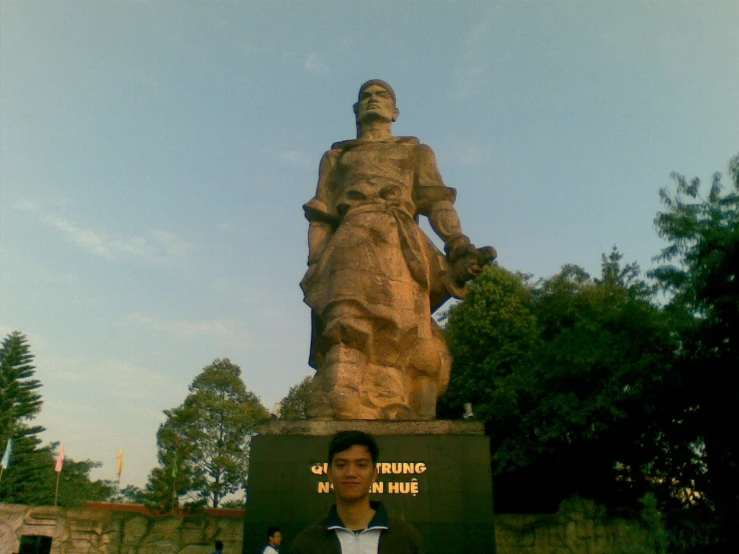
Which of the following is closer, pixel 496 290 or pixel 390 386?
pixel 390 386

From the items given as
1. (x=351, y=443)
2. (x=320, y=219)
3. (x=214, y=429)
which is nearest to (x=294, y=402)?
(x=214, y=429)

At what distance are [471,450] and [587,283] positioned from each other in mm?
19741

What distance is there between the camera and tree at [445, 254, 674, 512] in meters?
16.0

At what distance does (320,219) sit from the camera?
7.28 m

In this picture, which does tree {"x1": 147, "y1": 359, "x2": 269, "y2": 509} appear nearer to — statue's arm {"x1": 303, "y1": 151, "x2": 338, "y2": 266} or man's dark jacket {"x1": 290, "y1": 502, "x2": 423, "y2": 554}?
statue's arm {"x1": 303, "y1": 151, "x2": 338, "y2": 266}

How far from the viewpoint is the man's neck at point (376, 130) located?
7.57 m

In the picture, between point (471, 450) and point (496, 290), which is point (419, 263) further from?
point (496, 290)

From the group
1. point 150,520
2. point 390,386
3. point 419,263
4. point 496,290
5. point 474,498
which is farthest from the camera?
point 496,290

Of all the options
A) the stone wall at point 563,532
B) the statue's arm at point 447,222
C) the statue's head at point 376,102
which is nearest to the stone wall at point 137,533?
the stone wall at point 563,532

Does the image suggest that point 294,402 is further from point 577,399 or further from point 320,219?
point 320,219

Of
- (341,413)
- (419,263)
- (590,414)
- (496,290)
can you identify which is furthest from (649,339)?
(341,413)

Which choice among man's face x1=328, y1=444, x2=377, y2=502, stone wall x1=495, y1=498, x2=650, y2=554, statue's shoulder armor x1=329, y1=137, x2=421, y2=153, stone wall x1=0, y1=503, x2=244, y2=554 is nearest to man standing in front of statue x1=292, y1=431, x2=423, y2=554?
man's face x1=328, y1=444, x2=377, y2=502

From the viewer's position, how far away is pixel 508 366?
20.7 m

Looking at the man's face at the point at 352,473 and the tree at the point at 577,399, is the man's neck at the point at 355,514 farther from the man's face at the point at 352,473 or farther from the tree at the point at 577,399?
the tree at the point at 577,399
